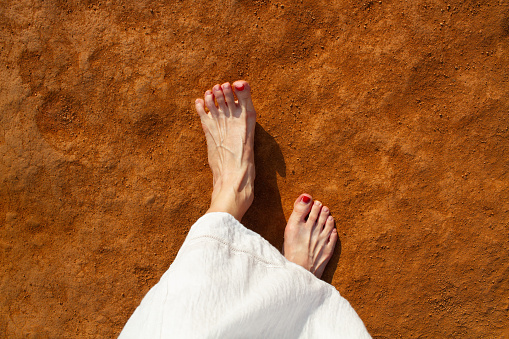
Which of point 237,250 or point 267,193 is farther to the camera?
point 267,193

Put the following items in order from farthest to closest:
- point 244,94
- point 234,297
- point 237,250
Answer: point 244,94
point 237,250
point 234,297

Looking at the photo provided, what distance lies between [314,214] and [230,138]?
586mm

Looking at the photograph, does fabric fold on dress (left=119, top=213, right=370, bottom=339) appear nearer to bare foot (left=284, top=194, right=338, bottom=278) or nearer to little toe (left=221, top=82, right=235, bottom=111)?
bare foot (left=284, top=194, right=338, bottom=278)

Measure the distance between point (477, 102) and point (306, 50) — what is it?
893 mm

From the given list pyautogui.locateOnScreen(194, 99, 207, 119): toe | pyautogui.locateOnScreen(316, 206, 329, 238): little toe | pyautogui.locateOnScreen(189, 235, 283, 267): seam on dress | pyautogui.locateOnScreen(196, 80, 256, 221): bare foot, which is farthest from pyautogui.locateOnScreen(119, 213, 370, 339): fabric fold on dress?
pyautogui.locateOnScreen(194, 99, 207, 119): toe

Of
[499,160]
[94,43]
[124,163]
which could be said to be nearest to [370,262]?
[499,160]

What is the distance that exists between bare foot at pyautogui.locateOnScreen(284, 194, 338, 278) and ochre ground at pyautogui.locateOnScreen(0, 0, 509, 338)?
0.06 m

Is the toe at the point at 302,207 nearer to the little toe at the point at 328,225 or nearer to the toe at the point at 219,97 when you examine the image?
the little toe at the point at 328,225

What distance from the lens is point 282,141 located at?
1.67m

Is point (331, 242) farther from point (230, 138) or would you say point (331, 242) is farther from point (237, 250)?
point (230, 138)

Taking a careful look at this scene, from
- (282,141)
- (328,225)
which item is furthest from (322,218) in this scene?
(282,141)

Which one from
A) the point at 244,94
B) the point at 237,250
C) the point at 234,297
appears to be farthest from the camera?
the point at 244,94

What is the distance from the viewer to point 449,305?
168 centimetres

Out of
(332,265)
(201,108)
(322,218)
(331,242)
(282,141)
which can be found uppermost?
(201,108)
